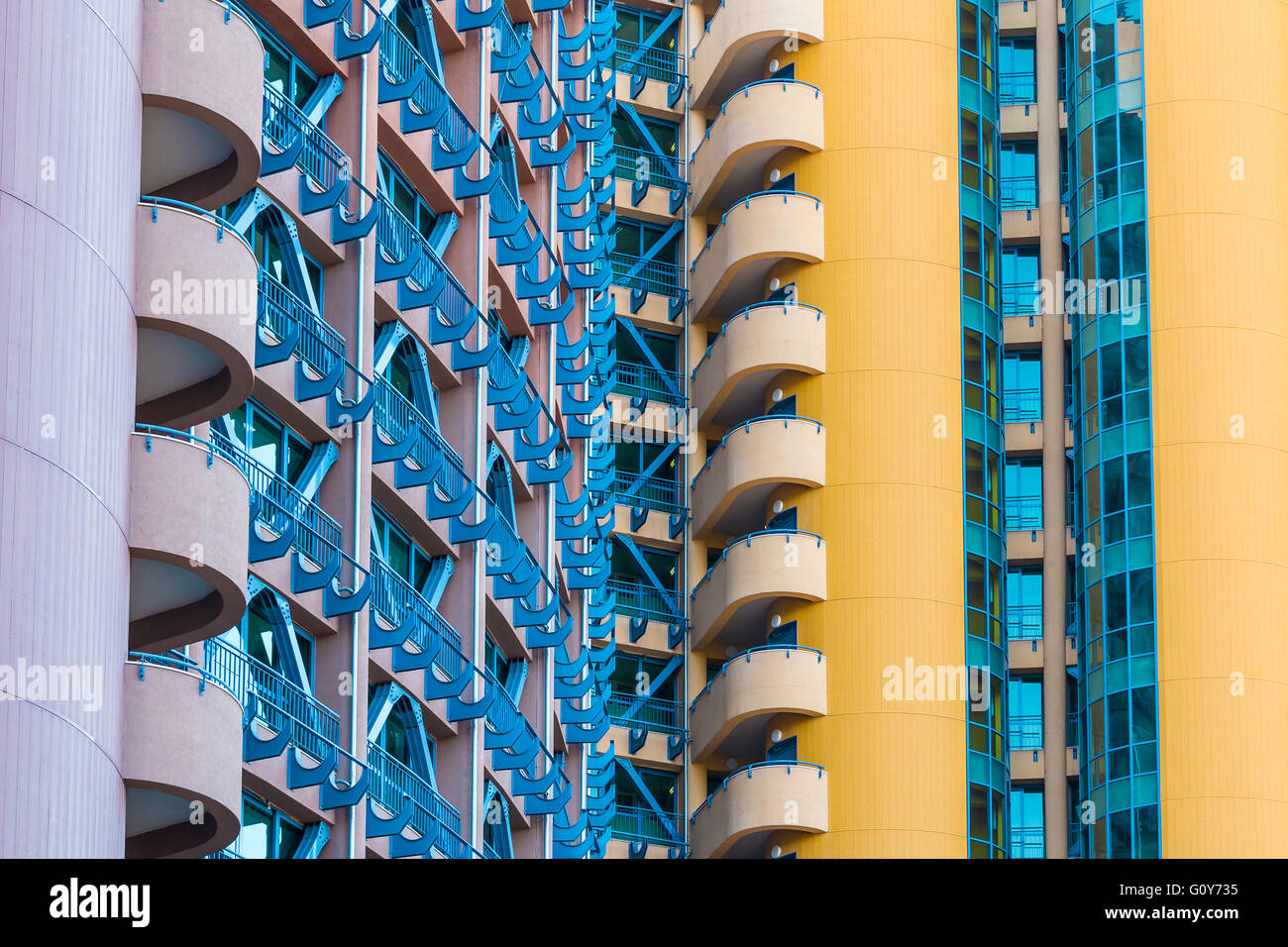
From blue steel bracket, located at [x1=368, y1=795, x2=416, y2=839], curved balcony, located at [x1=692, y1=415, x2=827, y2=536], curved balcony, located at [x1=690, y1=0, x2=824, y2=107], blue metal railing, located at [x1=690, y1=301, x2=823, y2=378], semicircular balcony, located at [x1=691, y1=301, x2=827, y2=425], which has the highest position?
curved balcony, located at [x1=690, y1=0, x2=824, y2=107]

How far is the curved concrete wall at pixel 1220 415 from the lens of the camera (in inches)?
2857

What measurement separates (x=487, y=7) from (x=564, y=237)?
39.9 ft

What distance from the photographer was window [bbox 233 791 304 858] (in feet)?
151

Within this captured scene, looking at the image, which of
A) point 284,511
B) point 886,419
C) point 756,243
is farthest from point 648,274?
point 284,511

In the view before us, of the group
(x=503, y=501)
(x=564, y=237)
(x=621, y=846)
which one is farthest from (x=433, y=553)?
(x=621, y=846)

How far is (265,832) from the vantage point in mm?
46500

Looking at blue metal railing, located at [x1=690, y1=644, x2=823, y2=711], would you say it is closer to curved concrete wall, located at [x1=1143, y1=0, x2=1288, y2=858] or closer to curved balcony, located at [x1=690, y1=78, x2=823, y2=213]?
curved concrete wall, located at [x1=1143, y1=0, x2=1288, y2=858]

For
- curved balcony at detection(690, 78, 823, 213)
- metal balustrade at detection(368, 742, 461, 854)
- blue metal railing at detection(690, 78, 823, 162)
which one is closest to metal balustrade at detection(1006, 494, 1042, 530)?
curved balcony at detection(690, 78, 823, 213)

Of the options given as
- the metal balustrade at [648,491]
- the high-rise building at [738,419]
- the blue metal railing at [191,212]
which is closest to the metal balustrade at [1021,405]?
the high-rise building at [738,419]

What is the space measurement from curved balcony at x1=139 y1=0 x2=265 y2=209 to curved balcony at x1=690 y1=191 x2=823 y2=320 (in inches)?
1479

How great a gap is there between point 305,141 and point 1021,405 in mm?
35961

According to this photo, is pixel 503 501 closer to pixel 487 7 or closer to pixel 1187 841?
pixel 487 7

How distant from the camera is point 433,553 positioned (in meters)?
57.2

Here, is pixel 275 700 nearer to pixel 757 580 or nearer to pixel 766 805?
pixel 766 805
